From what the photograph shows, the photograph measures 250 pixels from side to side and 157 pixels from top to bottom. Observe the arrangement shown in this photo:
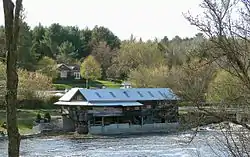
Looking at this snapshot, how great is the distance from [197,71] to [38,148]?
2714 centimetres

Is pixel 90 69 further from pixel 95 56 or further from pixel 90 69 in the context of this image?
pixel 95 56

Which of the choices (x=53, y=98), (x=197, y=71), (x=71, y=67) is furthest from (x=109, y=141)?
(x=71, y=67)

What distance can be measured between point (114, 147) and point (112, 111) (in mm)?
13522

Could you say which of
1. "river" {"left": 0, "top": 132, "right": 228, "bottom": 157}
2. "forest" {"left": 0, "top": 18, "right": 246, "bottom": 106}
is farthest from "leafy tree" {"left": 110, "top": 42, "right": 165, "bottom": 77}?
"river" {"left": 0, "top": 132, "right": 228, "bottom": 157}

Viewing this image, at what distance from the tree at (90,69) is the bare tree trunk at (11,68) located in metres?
62.7

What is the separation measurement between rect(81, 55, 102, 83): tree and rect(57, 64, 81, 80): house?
8.81ft

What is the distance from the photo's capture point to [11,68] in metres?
5.48

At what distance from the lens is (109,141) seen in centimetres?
3825

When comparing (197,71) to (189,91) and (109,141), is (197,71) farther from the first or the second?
(109,141)

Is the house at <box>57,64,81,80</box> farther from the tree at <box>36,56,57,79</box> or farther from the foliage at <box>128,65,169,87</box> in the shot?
the foliage at <box>128,65,169,87</box>

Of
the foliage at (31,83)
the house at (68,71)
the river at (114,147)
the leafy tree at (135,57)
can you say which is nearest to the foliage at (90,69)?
the house at (68,71)

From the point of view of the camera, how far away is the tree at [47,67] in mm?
63281

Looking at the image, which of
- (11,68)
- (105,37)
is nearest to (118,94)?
(105,37)

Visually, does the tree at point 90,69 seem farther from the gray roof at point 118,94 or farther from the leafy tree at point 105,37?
the gray roof at point 118,94
